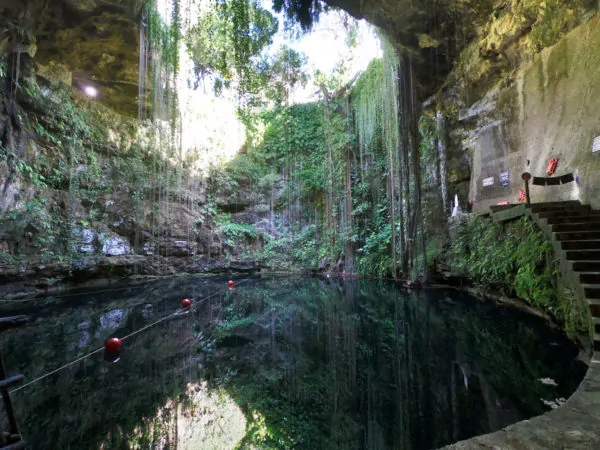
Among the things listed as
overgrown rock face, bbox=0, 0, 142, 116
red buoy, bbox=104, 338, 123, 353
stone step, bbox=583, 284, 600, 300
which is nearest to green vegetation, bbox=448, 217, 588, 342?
stone step, bbox=583, 284, 600, 300

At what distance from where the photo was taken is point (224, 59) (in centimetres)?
995

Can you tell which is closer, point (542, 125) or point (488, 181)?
point (542, 125)

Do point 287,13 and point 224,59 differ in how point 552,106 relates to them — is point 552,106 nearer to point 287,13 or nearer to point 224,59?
point 287,13

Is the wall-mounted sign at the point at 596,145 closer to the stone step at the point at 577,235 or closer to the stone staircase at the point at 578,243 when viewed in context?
the stone staircase at the point at 578,243

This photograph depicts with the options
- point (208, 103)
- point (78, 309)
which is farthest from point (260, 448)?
point (208, 103)

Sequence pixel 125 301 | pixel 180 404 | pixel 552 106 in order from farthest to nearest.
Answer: pixel 125 301 < pixel 552 106 < pixel 180 404

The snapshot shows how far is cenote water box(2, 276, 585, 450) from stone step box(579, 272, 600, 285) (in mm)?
648

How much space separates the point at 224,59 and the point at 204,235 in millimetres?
6997

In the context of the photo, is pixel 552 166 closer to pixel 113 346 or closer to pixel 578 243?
pixel 578 243

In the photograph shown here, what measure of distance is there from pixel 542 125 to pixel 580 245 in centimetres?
375

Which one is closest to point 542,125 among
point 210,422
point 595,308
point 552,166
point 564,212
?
point 552,166

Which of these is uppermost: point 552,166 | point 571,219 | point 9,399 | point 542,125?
point 542,125

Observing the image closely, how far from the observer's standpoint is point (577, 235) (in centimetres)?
354

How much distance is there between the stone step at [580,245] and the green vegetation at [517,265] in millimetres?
235
